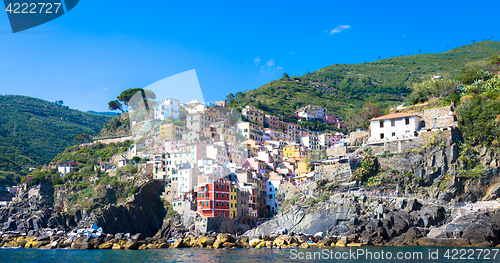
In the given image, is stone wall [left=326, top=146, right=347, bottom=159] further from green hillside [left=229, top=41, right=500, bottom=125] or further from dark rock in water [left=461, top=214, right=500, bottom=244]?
green hillside [left=229, top=41, right=500, bottom=125]

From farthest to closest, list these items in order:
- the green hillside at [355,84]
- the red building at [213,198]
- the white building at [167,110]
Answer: the green hillside at [355,84], the white building at [167,110], the red building at [213,198]

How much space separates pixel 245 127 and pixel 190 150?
19.1 metres

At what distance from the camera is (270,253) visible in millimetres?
36250

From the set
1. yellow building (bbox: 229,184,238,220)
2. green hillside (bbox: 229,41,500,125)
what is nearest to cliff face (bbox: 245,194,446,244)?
yellow building (bbox: 229,184,238,220)

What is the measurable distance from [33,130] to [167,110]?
203 feet

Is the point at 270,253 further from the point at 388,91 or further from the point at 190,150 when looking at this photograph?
the point at 388,91

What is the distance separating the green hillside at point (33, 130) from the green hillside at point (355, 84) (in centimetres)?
4823

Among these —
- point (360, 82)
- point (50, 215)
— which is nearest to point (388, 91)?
point (360, 82)

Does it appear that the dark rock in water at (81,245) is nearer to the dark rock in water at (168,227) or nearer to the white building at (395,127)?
the dark rock in water at (168,227)

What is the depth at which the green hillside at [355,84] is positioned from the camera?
117m

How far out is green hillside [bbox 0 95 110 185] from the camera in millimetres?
94375

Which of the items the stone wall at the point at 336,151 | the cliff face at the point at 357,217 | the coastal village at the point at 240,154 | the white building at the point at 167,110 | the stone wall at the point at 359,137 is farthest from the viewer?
the white building at the point at 167,110

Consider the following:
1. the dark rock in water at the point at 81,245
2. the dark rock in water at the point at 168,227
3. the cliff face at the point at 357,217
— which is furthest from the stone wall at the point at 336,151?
the dark rock in water at the point at 81,245

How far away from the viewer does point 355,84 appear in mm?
150375
